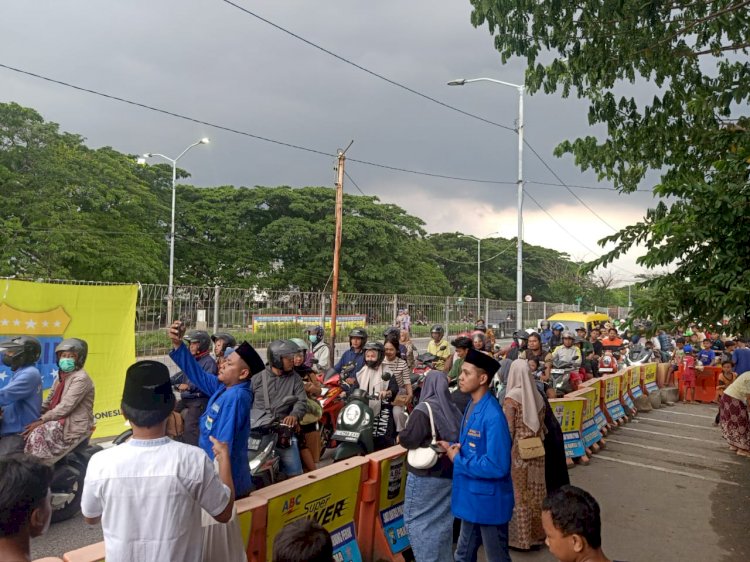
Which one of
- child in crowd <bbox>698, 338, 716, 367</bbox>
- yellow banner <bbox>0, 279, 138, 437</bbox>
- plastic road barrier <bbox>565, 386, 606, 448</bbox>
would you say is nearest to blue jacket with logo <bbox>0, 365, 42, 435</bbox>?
yellow banner <bbox>0, 279, 138, 437</bbox>

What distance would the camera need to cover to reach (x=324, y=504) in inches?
157

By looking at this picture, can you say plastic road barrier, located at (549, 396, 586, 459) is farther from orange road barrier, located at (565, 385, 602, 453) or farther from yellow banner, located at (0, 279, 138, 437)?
yellow banner, located at (0, 279, 138, 437)

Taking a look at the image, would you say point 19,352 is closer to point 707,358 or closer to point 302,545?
point 302,545

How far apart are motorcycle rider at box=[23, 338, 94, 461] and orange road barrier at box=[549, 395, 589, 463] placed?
585 centimetres

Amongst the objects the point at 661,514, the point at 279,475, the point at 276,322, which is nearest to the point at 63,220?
the point at 276,322

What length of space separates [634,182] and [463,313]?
13.6 meters

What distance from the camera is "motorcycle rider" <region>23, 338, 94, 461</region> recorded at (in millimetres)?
4969

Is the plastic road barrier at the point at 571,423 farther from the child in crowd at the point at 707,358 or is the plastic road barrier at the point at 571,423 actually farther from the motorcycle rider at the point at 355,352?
the child in crowd at the point at 707,358

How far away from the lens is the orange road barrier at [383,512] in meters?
4.47

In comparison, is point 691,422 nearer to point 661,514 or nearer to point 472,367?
point 661,514

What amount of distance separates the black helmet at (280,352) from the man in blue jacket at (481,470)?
2317 mm

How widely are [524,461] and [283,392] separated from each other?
2.32m

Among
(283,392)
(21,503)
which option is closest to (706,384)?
(283,392)

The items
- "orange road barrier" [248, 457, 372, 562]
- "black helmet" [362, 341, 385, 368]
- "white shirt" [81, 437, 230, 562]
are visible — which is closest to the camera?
"white shirt" [81, 437, 230, 562]
